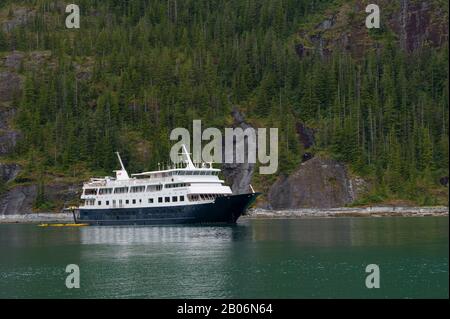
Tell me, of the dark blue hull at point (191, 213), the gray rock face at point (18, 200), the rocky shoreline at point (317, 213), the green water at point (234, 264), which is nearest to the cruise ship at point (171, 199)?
the dark blue hull at point (191, 213)

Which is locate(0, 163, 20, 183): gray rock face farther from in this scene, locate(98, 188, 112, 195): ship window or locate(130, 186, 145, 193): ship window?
locate(130, 186, 145, 193): ship window

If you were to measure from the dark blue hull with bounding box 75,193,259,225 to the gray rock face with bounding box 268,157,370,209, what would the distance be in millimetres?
36503

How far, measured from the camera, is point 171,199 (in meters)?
103

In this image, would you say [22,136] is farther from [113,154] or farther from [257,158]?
[257,158]

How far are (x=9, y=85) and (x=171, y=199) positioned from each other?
91237 mm

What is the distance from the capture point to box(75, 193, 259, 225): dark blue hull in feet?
322

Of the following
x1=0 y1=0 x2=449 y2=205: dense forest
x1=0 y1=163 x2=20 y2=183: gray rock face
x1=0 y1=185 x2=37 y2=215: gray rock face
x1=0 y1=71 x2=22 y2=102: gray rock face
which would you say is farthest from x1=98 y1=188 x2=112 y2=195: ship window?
x1=0 y1=71 x2=22 y2=102: gray rock face

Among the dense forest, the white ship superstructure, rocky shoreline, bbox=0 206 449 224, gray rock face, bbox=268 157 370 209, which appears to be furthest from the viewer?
the dense forest

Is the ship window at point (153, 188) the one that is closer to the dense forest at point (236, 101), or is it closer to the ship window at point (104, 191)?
the ship window at point (104, 191)

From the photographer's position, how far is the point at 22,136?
6324 inches

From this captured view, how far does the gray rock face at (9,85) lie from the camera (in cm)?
17438
